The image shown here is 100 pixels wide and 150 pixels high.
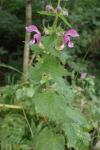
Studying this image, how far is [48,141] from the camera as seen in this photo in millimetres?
2520

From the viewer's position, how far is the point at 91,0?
14.4 feet

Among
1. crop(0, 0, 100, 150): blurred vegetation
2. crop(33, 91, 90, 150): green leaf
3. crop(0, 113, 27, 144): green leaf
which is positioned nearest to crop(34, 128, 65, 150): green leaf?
crop(33, 91, 90, 150): green leaf

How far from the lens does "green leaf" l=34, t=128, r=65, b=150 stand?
2506mm

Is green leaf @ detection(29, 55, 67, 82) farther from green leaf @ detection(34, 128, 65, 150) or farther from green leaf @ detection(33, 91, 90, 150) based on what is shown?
green leaf @ detection(34, 128, 65, 150)

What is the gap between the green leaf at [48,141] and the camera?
2.51 m

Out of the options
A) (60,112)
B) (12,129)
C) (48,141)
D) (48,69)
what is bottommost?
(12,129)

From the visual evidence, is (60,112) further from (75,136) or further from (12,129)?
(12,129)

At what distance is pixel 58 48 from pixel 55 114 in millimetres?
340

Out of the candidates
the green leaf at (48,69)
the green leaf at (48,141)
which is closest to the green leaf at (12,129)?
the green leaf at (48,141)

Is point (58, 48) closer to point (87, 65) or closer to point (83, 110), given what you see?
point (83, 110)

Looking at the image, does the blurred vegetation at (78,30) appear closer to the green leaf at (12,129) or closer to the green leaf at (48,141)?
the green leaf at (12,129)

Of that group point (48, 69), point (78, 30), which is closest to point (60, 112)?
point (48, 69)

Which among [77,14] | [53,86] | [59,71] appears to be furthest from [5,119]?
[77,14]

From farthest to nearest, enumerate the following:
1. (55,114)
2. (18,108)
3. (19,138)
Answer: (18,108), (19,138), (55,114)
